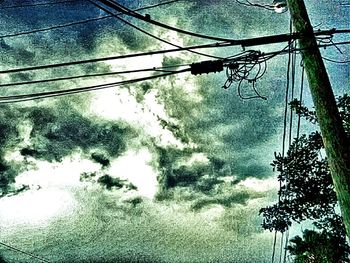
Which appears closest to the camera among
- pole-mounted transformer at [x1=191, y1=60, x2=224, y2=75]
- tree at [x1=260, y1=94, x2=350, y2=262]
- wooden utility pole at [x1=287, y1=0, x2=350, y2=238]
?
wooden utility pole at [x1=287, y1=0, x2=350, y2=238]

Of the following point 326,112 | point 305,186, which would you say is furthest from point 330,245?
point 326,112

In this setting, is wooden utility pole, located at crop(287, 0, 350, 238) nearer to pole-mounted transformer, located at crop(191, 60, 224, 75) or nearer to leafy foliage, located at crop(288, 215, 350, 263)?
pole-mounted transformer, located at crop(191, 60, 224, 75)

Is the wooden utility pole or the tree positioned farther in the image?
the tree

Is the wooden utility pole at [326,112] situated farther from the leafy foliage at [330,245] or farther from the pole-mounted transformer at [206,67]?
the leafy foliage at [330,245]

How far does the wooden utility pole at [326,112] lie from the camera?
16.9 ft

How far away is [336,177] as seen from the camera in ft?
17.2

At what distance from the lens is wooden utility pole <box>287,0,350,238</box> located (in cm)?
515

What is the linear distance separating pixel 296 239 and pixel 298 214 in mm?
10772

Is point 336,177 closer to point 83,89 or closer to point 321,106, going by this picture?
point 321,106

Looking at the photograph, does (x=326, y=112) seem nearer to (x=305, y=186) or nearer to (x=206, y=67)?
(x=206, y=67)

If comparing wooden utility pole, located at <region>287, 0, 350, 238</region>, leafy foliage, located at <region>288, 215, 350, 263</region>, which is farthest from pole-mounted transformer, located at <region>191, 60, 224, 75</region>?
leafy foliage, located at <region>288, 215, 350, 263</region>

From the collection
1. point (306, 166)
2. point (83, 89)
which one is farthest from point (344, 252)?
point (83, 89)

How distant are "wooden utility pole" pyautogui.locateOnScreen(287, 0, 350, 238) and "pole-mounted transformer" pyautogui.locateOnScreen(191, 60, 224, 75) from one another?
1.51 m

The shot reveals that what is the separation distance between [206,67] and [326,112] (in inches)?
85.9
